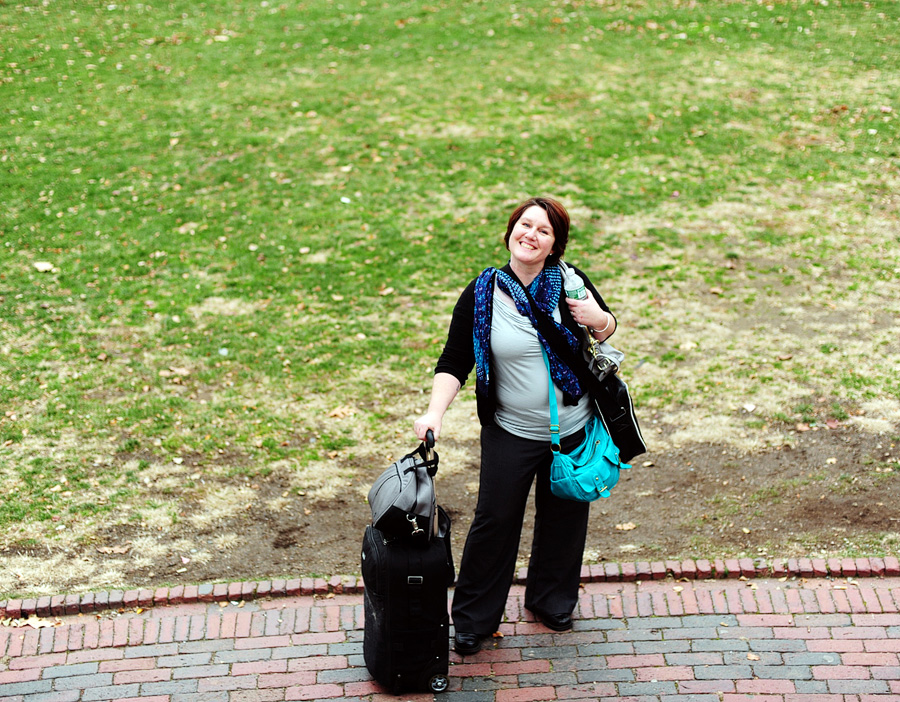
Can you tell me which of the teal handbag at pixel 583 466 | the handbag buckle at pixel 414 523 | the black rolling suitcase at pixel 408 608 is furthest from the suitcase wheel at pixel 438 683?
the teal handbag at pixel 583 466

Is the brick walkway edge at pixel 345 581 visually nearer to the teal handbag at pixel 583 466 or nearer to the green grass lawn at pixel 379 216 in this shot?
the green grass lawn at pixel 379 216

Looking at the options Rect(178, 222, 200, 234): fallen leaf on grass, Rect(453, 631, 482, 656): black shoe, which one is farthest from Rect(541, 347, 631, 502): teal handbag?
Rect(178, 222, 200, 234): fallen leaf on grass

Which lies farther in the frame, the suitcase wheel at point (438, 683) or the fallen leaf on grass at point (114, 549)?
the fallen leaf on grass at point (114, 549)

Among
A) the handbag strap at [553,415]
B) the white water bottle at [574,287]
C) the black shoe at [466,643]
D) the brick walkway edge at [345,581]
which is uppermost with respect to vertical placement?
the white water bottle at [574,287]

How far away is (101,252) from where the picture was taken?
9.70 meters

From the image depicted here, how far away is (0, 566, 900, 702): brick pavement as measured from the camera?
179 inches

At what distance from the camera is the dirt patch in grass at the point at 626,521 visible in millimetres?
5473

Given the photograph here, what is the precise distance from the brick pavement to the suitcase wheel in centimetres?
4

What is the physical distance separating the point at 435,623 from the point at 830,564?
2.41 metres

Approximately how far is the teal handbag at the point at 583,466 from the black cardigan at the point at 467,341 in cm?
26

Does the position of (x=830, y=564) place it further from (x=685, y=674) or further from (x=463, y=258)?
(x=463, y=258)

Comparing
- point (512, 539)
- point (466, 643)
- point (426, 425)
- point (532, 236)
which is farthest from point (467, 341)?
point (466, 643)

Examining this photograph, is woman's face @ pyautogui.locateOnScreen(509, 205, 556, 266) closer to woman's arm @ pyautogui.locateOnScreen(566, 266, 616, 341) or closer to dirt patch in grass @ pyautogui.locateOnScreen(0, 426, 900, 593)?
woman's arm @ pyautogui.locateOnScreen(566, 266, 616, 341)

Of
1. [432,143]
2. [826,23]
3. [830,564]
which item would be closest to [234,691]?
[830,564]
